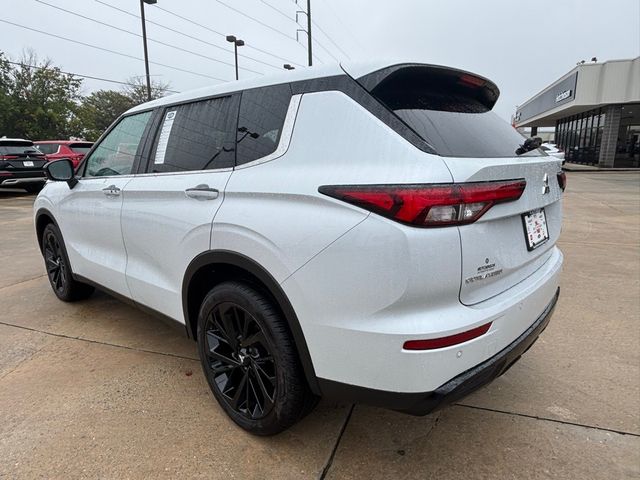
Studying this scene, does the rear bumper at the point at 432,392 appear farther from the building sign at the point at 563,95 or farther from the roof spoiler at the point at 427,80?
the building sign at the point at 563,95

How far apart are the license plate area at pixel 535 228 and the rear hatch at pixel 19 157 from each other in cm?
1553

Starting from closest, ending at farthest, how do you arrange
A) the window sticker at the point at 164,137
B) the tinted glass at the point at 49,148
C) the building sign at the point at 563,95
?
the window sticker at the point at 164,137, the tinted glass at the point at 49,148, the building sign at the point at 563,95

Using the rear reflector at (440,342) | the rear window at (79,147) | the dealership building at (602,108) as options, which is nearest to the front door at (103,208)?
the rear reflector at (440,342)

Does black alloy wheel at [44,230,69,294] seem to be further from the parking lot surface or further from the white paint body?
the white paint body

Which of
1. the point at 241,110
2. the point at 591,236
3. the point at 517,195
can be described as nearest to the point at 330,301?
the point at 517,195

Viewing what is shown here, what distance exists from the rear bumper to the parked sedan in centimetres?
1496

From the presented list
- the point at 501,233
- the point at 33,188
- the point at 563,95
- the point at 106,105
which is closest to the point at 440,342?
the point at 501,233

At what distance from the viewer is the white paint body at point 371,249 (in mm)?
1606

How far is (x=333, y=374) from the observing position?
Result: 1814 millimetres

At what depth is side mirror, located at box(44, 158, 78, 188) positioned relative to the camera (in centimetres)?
357

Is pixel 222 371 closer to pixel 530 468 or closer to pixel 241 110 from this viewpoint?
pixel 241 110

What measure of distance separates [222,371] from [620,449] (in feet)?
6.66

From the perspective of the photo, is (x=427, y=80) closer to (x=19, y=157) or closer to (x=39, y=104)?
(x=19, y=157)

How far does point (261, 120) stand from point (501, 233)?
1.23 m
